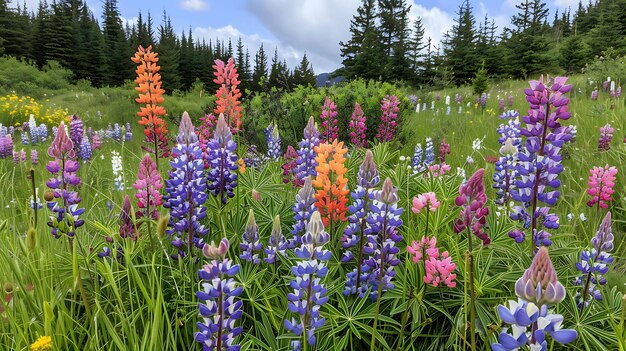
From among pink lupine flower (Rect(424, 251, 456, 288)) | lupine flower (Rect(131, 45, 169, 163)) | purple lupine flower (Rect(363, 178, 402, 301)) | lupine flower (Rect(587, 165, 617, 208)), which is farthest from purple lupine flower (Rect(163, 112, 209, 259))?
lupine flower (Rect(587, 165, 617, 208))


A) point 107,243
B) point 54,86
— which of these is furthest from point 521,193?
point 54,86

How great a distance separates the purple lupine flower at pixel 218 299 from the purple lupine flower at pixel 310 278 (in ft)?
0.59

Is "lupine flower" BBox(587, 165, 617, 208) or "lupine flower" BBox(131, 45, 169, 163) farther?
"lupine flower" BBox(131, 45, 169, 163)

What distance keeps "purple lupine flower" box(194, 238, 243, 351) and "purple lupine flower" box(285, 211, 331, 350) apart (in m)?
0.18

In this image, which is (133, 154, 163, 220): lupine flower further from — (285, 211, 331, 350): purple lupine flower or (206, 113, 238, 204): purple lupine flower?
(285, 211, 331, 350): purple lupine flower

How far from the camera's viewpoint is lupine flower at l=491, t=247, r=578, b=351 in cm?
77

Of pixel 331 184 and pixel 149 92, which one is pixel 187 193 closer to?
pixel 331 184

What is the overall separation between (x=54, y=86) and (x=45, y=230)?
31.2 metres

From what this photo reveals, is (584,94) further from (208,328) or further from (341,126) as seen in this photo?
(208,328)

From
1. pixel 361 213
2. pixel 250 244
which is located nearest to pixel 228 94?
pixel 250 244

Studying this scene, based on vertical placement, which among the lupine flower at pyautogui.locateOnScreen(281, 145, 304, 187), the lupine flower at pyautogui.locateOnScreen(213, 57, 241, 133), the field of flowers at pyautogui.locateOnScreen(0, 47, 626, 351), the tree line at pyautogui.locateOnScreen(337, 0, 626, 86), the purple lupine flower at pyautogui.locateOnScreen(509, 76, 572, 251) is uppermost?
the tree line at pyautogui.locateOnScreen(337, 0, 626, 86)

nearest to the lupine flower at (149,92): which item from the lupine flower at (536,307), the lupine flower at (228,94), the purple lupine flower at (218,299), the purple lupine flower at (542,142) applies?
the lupine flower at (228,94)

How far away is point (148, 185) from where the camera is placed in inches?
83.0

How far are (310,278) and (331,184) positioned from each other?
2.32 feet
